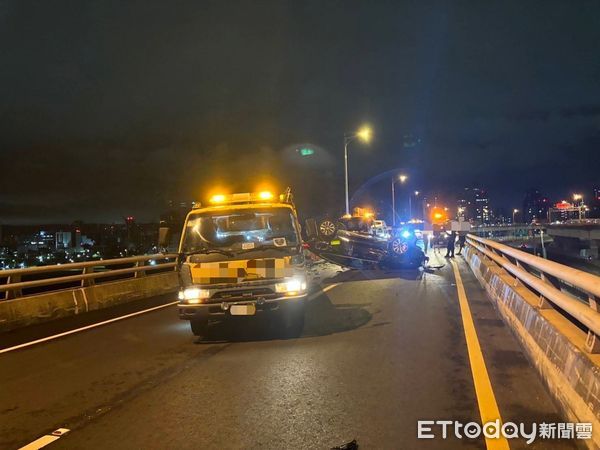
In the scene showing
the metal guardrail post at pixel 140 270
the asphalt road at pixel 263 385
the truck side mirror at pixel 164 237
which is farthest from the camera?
the metal guardrail post at pixel 140 270

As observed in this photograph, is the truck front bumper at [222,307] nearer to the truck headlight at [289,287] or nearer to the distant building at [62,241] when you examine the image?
the truck headlight at [289,287]

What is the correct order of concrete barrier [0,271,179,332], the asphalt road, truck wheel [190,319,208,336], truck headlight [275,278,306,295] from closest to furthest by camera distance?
the asphalt road, truck headlight [275,278,306,295], truck wheel [190,319,208,336], concrete barrier [0,271,179,332]

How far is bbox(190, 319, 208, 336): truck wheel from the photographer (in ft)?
→ 27.5

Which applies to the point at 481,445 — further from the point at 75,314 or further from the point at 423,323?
the point at 75,314

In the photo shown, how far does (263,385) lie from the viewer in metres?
5.86

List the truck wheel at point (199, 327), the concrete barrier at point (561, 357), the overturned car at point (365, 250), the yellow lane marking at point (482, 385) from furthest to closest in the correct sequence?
the overturned car at point (365, 250), the truck wheel at point (199, 327), the yellow lane marking at point (482, 385), the concrete barrier at point (561, 357)

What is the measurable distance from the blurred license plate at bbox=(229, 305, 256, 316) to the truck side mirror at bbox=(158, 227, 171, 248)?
1.83m

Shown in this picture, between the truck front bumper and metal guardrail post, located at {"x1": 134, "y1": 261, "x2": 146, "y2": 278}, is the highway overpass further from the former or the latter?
metal guardrail post, located at {"x1": 134, "y1": 261, "x2": 146, "y2": 278}

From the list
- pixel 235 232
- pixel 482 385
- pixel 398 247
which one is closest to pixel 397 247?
pixel 398 247

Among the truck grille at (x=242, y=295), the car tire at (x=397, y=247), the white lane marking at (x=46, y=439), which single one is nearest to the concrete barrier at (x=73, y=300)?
the truck grille at (x=242, y=295)

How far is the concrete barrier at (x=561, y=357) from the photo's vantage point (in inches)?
155

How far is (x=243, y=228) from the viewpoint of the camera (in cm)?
1026

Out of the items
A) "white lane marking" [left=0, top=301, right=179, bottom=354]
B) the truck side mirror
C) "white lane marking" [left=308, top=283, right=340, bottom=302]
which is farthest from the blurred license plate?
"white lane marking" [left=308, top=283, right=340, bottom=302]

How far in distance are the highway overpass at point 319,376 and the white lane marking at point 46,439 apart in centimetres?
1
